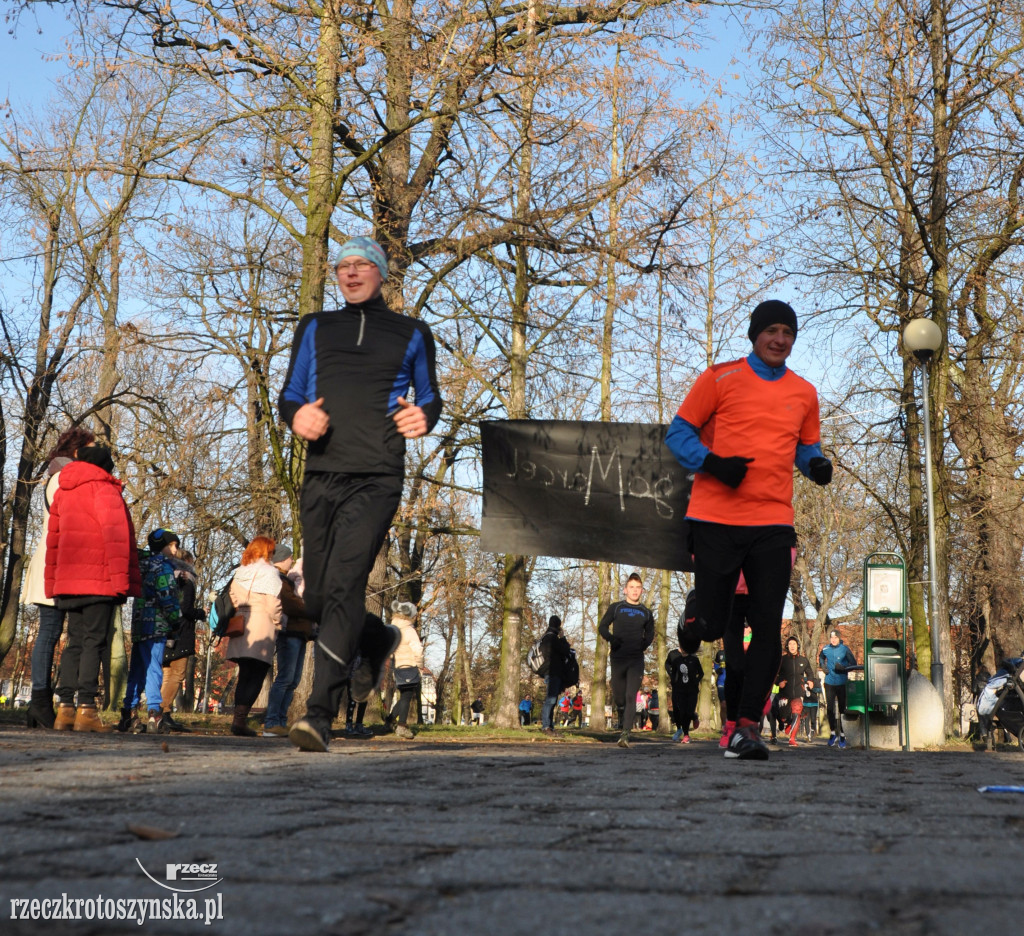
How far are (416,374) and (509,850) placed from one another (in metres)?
3.52

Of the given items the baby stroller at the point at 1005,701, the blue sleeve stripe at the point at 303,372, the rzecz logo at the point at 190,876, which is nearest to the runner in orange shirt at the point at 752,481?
the blue sleeve stripe at the point at 303,372

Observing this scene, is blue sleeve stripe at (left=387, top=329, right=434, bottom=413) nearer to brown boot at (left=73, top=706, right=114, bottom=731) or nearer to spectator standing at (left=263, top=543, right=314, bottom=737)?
brown boot at (left=73, top=706, right=114, bottom=731)

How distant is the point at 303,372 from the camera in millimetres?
5719

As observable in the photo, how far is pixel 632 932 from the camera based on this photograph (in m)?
1.81

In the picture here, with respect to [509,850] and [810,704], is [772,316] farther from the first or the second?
[810,704]

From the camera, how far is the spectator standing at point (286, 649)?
1120 centimetres

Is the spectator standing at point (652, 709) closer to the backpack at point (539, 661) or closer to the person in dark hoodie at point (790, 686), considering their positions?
the person in dark hoodie at point (790, 686)

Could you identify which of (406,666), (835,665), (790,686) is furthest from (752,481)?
(790,686)

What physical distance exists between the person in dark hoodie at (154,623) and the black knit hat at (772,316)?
6310 millimetres

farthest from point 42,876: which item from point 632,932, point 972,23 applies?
point 972,23

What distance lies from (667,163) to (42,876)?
13.2 m

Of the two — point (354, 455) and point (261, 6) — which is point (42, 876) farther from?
point (261, 6)

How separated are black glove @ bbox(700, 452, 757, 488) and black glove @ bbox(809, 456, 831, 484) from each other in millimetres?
430

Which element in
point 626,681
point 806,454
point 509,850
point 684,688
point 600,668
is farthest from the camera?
point 600,668
